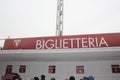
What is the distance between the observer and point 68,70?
2188mm

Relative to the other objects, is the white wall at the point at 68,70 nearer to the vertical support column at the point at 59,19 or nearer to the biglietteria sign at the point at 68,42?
the biglietteria sign at the point at 68,42

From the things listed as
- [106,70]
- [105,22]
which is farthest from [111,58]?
[105,22]

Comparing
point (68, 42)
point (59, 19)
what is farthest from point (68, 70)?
point (59, 19)

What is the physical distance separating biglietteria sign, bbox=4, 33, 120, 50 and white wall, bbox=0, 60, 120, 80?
1.16 ft

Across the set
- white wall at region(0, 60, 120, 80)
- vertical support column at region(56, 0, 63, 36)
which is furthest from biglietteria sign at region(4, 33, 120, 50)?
vertical support column at region(56, 0, 63, 36)

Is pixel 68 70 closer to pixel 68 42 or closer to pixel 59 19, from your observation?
pixel 68 42

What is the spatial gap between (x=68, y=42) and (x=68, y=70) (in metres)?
0.42

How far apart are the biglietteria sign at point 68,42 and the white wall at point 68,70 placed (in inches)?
14.0

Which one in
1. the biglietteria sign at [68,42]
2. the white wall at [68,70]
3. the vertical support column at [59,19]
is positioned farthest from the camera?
the vertical support column at [59,19]

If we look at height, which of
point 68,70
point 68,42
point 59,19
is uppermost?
point 59,19

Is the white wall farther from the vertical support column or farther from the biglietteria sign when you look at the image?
the vertical support column

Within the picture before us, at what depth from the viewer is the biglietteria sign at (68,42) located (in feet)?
6.24

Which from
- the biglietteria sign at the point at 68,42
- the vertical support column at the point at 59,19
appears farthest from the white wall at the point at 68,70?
the vertical support column at the point at 59,19

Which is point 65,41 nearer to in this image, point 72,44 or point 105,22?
point 72,44
